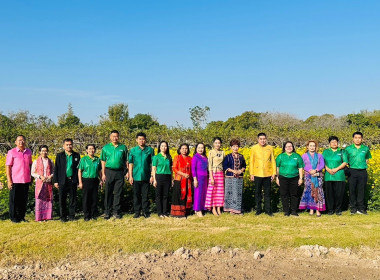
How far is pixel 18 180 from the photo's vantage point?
744 centimetres

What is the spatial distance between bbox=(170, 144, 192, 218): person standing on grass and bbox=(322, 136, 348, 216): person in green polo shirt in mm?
2897

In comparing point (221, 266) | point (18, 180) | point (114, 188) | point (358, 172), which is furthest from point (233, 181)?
point (18, 180)

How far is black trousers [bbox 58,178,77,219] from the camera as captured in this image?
7.54 metres

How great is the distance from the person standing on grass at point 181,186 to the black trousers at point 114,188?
1.06 metres

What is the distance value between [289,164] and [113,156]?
351cm

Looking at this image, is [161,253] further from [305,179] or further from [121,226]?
[305,179]

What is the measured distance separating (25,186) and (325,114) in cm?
5084

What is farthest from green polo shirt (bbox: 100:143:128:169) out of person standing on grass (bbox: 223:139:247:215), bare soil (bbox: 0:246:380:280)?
bare soil (bbox: 0:246:380:280)

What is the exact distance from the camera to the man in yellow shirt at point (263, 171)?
8.02m

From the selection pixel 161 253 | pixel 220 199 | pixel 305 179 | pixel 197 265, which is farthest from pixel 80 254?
pixel 305 179

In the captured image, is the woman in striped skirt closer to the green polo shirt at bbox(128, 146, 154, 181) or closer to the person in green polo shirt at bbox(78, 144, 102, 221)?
the green polo shirt at bbox(128, 146, 154, 181)

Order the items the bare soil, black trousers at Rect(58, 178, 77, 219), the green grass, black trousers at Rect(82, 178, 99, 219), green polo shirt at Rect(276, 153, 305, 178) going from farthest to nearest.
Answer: green polo shirt at Rect(276, 153, 305, 178) → black trousers at Rect(82, 178, 99, 219) → black trousers at Rect(58, 178, 77, 219) → the green grass → the bare soil

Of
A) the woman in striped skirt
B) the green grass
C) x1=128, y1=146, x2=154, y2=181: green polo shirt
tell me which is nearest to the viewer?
the green grass

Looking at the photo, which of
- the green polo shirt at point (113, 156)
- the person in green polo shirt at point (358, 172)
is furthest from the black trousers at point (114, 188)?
the person in green polo shirt at point (358, 172)
